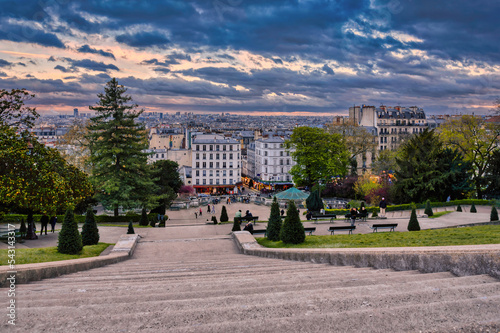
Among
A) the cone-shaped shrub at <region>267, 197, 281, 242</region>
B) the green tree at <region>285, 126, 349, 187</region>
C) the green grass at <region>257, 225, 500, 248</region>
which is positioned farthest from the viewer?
the green tree at <region>285, 126, 349, 187</region>

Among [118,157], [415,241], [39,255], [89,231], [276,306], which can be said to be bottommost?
[39,255]

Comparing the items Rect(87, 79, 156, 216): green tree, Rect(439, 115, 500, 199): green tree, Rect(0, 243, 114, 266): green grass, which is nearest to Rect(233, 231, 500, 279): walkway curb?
Rect(0, 243, 114, 266): green grass

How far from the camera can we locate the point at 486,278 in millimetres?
6117

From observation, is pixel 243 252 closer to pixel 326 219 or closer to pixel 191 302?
pixel 191 302

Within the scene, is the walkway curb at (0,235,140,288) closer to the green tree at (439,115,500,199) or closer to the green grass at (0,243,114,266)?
the green grass at (0,243,114,266)

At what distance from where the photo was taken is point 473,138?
138 ft

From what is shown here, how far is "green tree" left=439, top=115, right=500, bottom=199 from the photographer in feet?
134

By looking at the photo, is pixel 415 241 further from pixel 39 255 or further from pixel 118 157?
pixel 118 157

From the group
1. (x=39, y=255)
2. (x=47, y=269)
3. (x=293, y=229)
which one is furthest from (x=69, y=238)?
(x=293, y=229)

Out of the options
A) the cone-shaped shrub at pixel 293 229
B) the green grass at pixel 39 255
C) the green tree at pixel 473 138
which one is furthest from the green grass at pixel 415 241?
the green tree at pixel 473 138

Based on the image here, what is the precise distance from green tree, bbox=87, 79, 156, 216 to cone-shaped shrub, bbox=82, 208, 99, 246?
1423 centimetres

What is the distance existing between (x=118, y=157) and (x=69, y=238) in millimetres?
20485

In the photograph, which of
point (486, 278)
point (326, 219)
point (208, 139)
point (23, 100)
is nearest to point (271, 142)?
point (208, 139)

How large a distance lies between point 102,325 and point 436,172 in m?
35.9
